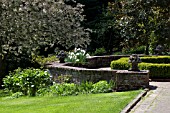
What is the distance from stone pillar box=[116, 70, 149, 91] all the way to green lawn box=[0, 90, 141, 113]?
2.25 ft

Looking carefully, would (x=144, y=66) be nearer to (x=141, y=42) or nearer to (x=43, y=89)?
(x=43, y=89)

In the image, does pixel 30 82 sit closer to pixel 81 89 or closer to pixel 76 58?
pixel 81 89

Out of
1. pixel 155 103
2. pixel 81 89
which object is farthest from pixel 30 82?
pixel 155 103

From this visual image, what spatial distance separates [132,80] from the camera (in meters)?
11.1

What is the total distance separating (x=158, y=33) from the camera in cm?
1777

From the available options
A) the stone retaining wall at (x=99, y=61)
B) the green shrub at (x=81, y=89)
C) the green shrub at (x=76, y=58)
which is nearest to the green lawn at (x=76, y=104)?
the green shrub at (x=81, y=89)

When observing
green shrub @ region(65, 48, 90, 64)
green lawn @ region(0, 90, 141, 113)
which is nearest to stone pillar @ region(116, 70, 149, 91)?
green lawn @ region(0, 90, 141, 113)

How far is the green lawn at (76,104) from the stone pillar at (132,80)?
687mm

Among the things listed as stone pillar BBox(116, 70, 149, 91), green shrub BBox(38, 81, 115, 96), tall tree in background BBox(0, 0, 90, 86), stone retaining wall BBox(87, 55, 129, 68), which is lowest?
green shrub BBox(38, 81, 115, 96)

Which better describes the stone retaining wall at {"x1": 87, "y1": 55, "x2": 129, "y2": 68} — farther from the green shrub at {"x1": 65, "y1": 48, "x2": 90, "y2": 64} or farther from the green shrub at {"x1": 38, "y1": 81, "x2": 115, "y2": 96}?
the green shrub at {"x1": 38, "y1": 81, "x2": 115, "y2": 96}

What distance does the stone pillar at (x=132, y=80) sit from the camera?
36.3 ft

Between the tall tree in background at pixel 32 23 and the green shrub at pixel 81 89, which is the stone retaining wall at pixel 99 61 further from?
the tall tree in background at pixel 32 23

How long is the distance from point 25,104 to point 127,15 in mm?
11638

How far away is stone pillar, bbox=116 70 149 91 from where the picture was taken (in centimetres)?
1107
